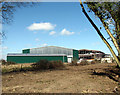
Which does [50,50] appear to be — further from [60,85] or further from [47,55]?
[60,85]

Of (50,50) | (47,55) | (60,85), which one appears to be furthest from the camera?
(50,50)

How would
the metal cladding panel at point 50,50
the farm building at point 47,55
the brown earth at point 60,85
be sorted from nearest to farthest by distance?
the brown earth at point 60,85, the farm building at point 47,55, the metal cladding panel at point 50,50

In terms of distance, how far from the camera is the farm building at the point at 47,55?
3428 cm

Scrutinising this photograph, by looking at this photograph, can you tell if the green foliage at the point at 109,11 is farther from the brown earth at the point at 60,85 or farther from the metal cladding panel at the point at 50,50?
the metal cladding panel at the point at 50,50

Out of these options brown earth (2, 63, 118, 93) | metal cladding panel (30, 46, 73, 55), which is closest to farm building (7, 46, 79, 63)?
metal cladding panel (30, 46, 73, 55)

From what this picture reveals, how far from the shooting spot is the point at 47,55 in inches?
1433

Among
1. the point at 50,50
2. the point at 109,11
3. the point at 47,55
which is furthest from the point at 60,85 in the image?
the point at 50,50

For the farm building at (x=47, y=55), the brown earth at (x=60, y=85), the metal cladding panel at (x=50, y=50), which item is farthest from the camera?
the metal cladding panel at (x=50, y=50)

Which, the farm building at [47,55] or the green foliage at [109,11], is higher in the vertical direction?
the green foliage at [109,11]

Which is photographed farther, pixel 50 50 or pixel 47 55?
pixel 50 50

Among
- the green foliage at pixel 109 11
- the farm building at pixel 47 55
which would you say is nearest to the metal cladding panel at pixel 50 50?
the farm building at pixel 47 55

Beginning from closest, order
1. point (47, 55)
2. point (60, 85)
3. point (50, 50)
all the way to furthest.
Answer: point (60, 85) < point (47, 55) < point (50, 50)

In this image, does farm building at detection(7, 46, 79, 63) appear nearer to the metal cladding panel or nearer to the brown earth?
the metal cladding panel

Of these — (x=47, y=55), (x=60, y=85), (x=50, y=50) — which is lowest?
(x=60, y=85)
